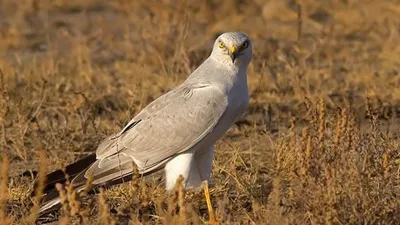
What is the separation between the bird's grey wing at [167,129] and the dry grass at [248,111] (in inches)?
8.2

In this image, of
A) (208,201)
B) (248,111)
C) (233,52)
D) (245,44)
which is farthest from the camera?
(248,111)

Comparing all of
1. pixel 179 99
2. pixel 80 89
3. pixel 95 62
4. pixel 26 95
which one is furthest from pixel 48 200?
pixel 95 62

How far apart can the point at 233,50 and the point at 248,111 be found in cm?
252

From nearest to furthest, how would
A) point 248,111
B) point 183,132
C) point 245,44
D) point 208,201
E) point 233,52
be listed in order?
point 208,201 < point 183,132 < point 233,52 < point 245,44 < point 248,111

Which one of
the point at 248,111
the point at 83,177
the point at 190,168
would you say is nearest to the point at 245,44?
the point at 190,168

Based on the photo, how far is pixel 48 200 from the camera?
5641 mm

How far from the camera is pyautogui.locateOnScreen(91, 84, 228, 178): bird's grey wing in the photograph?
575 cm

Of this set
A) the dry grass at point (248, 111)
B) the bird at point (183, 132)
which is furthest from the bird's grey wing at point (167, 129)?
the dry grass at point (248, 111)

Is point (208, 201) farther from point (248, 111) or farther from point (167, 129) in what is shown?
point (248, 111)

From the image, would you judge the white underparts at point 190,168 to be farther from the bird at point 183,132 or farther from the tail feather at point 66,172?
the tail feather at point 66,172

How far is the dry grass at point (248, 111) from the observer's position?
504 cm

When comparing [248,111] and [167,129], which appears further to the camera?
[248,111]

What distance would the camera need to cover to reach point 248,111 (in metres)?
8.44

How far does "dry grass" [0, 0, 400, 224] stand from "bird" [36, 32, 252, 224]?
0.17m
